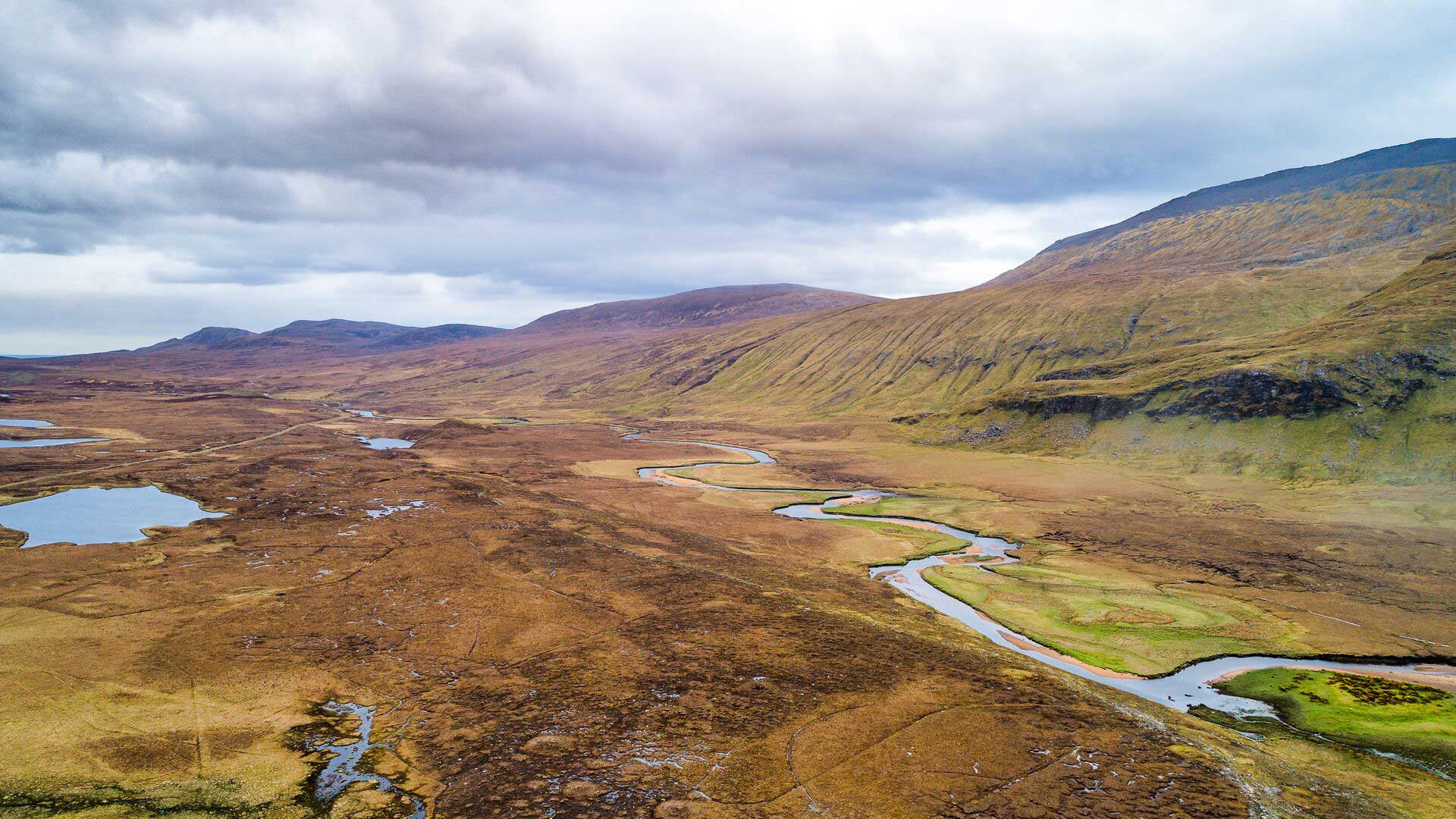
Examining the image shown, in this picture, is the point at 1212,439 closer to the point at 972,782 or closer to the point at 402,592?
the point at 972,782

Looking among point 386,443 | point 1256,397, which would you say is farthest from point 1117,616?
point 386,443

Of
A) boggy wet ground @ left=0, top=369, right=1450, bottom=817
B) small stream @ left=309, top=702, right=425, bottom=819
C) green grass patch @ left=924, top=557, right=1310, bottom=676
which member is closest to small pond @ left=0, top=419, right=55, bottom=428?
boggy wet ground @ left=0, top=369, right=1450, bottom=817

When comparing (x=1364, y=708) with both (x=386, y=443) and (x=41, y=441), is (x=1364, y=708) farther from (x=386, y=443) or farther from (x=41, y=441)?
(x=41, y=441)

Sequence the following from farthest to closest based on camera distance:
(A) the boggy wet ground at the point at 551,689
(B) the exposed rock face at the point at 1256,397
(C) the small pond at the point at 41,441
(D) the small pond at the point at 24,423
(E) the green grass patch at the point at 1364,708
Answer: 1. (D) the small pond at the point at 24,423
2. (C) the small pond at the point at 41,441
3. (B) the exposed rock face at the point at 1256,397
4. (E) the green grass patch at the point at 1364,708
5. (A) the boggy wet ground at the point at 551,689

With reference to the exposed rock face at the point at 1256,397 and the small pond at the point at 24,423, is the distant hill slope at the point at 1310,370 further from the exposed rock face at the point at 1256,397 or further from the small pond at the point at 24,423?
the small pond at the point at 24,423

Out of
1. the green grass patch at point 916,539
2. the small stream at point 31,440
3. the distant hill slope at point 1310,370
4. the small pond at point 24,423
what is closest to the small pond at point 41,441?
the small stream at point 31,440
